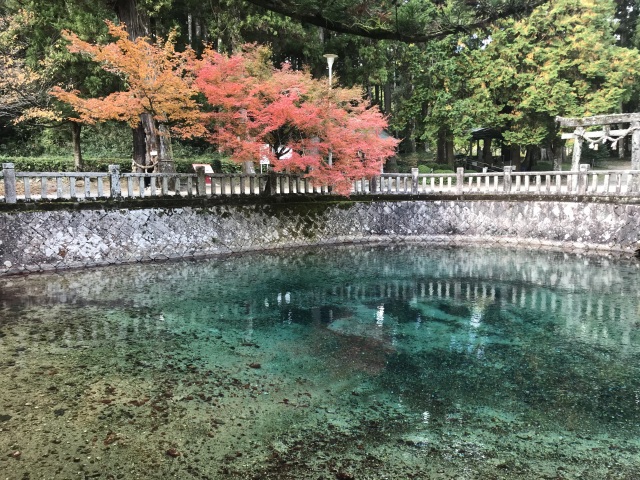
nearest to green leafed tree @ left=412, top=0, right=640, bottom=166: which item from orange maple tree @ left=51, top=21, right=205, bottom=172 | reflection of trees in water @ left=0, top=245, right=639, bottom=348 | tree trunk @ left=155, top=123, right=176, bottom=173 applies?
reflection of trees in water @ left=0, top=245, right=639, bottom=348

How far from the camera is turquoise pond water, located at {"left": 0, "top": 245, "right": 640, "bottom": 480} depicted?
464 centimetres

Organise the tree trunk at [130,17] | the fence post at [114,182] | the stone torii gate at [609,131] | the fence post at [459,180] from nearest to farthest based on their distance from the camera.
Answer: the fence post at [114,182]
the tree trunk at [130,17]
the stone torii gate at [609,131]
the fence post at [459,180]

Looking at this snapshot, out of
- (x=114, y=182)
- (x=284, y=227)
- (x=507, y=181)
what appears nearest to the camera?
(x=114, y=182)

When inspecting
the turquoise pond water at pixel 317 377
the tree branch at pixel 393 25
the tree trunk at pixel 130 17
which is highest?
the tree trunk at pixel 130 17

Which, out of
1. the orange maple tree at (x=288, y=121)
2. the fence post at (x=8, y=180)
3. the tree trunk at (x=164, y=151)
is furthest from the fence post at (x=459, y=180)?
the fence post at (x=8, y=180)

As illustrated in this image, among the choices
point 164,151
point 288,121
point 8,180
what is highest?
point 288,121

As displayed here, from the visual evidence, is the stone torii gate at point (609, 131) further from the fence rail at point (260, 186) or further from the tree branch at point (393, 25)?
the tree branch at point (393, 25)

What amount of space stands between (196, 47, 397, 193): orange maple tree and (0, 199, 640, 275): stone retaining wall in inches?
65.6

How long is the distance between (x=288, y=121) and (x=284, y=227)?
3.52 meters

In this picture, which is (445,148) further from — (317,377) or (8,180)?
(317,377)

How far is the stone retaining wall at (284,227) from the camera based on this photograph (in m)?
12.6

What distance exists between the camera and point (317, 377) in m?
6.57

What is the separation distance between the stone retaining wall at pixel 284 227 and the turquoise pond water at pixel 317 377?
1.23 m

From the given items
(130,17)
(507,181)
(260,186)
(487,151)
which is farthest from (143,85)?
(487,151)
